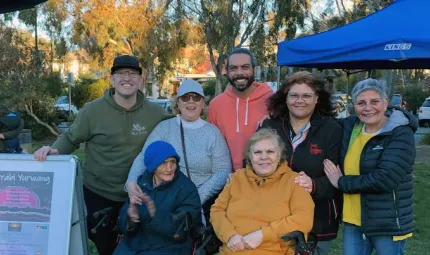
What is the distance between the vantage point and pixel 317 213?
322 cm

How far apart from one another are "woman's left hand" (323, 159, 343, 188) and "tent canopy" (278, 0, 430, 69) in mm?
1940

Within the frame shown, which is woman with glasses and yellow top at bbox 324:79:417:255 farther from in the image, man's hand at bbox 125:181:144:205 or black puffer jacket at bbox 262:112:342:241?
man's hand at bbox 125:181:144:205

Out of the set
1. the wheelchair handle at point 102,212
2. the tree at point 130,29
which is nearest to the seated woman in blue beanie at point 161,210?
the wheelchair handle at point 102,212

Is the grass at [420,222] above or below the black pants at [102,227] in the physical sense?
below

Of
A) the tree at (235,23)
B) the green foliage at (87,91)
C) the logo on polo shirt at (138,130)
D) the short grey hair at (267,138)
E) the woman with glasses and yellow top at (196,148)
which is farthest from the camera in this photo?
the green foliage at (87,91)

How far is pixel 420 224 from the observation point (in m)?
6.46

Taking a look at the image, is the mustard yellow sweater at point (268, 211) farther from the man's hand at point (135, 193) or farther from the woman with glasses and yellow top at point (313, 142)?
the man's hand at point (135, 193)

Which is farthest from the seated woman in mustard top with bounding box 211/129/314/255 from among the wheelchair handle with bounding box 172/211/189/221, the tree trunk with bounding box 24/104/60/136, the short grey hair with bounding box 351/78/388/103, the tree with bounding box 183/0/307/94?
the tree with bounding box 183/0/307/94

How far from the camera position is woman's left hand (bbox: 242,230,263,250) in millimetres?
2973

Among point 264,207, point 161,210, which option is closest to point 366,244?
point 264,207

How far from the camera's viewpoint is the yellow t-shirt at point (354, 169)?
3.08m

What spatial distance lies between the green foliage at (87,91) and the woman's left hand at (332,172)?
26.8 m

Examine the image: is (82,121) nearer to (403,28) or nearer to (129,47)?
(403,28)

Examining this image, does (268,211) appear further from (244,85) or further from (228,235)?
(244,85)
